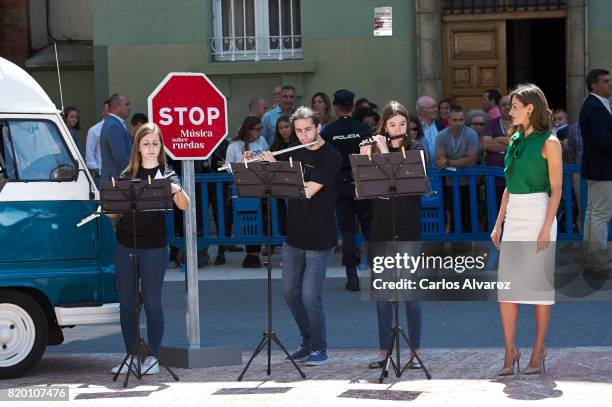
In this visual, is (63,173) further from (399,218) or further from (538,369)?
(538,369)

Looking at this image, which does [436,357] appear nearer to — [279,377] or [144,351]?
[279,377]

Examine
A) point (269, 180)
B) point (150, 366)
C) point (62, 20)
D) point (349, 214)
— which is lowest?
point (150, 366)

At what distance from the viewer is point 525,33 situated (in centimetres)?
2406

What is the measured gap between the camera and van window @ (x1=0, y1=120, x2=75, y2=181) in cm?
1080

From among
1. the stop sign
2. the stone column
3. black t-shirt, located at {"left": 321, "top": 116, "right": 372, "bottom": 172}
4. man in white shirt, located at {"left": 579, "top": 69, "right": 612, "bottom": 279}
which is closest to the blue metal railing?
man in white shirt, located at {"left": 579, "top": 69, "right": 612, "bottom": 279}

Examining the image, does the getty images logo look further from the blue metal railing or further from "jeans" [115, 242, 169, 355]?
"jeans" [115, 242, 169, 355]

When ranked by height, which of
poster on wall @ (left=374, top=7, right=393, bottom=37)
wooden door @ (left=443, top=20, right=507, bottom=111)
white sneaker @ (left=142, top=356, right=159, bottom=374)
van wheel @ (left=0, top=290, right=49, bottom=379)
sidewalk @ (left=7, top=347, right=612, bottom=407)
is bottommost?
sidewalk @ (left=7, top=347, right=612, bottom=407)

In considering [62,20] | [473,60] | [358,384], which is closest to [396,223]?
[358,384]

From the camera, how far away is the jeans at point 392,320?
10.4 metres

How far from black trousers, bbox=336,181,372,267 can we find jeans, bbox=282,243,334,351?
376 cm

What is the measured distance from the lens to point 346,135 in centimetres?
1442

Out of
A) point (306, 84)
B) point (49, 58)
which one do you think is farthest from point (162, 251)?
point (49, 58)

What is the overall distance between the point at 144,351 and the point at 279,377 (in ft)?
3.76

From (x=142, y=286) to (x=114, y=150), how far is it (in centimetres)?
401
